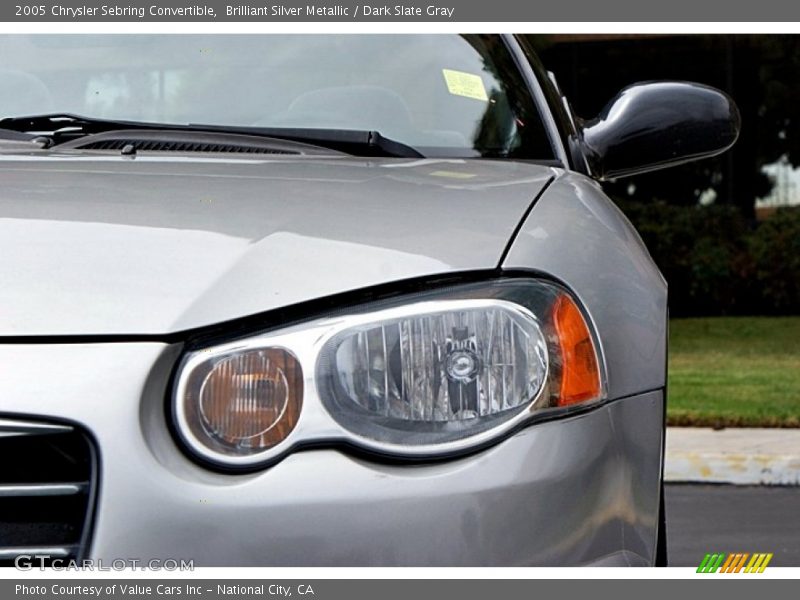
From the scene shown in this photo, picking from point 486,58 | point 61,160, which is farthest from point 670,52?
point 61,160

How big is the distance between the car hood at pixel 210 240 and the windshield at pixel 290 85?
739mm

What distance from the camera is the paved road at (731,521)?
17.5ft

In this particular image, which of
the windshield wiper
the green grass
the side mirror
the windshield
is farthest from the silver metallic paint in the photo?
the green grass

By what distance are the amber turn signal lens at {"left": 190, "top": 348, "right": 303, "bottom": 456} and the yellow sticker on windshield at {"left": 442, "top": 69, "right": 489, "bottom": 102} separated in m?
1.40

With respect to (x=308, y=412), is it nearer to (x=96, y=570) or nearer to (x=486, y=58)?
(x=96, y=570)

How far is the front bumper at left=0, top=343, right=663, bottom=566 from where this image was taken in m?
1.46

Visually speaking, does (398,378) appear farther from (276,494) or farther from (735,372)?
(735,372)

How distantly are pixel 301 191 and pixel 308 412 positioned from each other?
1.48 feet

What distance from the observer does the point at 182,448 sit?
1.52m

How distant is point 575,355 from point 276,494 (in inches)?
17.0

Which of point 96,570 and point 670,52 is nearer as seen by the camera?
point 96,570

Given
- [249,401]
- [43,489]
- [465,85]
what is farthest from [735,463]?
[43,489]

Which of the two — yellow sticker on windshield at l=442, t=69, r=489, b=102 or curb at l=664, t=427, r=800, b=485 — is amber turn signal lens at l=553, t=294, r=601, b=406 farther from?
curb at l=664, t=427, r=800, b=485

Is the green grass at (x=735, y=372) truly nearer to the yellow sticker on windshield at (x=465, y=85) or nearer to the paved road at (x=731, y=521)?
the paved road at (x=731, y=521)
